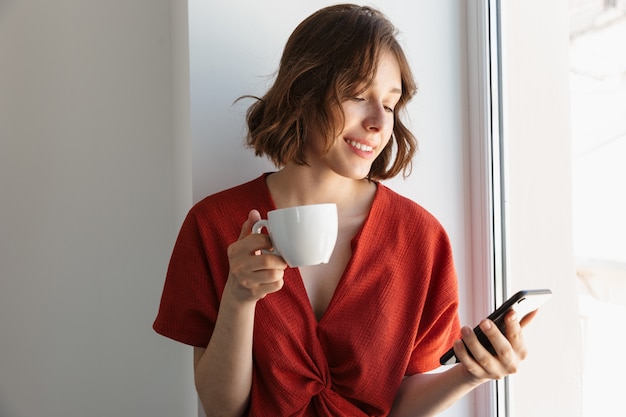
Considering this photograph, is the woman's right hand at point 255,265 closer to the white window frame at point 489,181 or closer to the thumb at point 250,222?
the thumb at point 250,222

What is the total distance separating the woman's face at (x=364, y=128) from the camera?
115 cm

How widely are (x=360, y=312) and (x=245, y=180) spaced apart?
1.37ft

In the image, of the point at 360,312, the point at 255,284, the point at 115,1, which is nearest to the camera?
the point at 255,284

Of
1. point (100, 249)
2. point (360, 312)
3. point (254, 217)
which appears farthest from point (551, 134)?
point (100, 249)

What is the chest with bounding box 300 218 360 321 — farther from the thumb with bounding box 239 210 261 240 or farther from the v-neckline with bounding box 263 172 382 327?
the thumb with bounding box 239 210 261 240

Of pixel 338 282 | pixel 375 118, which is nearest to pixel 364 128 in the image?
pixel 375 118

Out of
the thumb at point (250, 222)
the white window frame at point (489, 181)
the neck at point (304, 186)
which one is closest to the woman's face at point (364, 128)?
the neck at point (304, 186)

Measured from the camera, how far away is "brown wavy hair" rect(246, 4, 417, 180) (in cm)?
115

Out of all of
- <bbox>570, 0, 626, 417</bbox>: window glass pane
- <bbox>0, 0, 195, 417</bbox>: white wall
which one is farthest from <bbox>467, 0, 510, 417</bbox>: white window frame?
<bbox>0, 0, 195, 417</bbox>: white wall

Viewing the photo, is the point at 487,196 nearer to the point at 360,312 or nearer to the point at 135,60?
the point at 360,312

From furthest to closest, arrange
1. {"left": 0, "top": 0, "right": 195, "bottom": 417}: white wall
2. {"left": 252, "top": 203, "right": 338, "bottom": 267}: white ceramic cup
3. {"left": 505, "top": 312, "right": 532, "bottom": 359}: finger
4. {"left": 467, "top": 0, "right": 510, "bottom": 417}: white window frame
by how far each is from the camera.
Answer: {"left": 0, "top": 0, "right": 195, "bottom": 417}: white wall → {"left": 467, "top": 0, "right": 510, "bottom": 417}: white window frame → {"left": 505, "top": 312, "right": 532, "bottom": 359}: finger → {"left": 252, "top": 203, "right": 338, "bottom": 267}: white ceramic cup

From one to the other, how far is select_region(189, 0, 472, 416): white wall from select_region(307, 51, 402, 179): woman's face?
1.02 ft

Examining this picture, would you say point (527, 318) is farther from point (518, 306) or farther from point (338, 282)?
point (338, 282)

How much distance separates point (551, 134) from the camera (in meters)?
1.40
